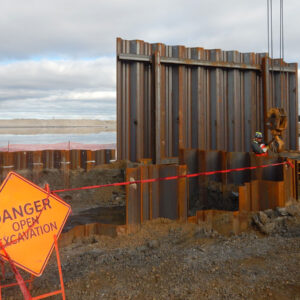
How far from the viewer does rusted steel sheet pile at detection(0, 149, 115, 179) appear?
11812 millimetres

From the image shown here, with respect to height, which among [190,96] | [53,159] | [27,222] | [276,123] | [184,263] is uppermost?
[190,96]

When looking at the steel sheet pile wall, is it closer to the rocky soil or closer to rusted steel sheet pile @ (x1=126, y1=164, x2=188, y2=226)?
rusted steel sheet pile @ (x1=126, y1=164, x2=188, y2=226)

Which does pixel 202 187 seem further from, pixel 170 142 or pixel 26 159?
pixel 26 159

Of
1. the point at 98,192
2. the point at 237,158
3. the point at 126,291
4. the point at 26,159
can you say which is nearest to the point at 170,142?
the point at 98,192

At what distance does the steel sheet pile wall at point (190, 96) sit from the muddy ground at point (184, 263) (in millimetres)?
5278

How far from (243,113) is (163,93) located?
3656 mm

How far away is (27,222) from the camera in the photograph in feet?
12.8

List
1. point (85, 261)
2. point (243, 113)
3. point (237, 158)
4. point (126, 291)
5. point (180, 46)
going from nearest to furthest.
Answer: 1. point (126, 291)
2. point (85, 261)
3. point (237, 158)
4. point (180, 46)
5. point (243, 113)

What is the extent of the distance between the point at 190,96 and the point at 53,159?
5.43 metres

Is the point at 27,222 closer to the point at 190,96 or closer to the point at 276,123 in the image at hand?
the point at 276,123

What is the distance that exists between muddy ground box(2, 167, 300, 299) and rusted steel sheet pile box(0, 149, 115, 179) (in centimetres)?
549

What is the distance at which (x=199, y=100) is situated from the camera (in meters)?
12.2

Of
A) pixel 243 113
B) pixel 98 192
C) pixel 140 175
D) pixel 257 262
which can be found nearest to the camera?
pixel 257 262

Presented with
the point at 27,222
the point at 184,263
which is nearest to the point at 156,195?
the point at 184,263
